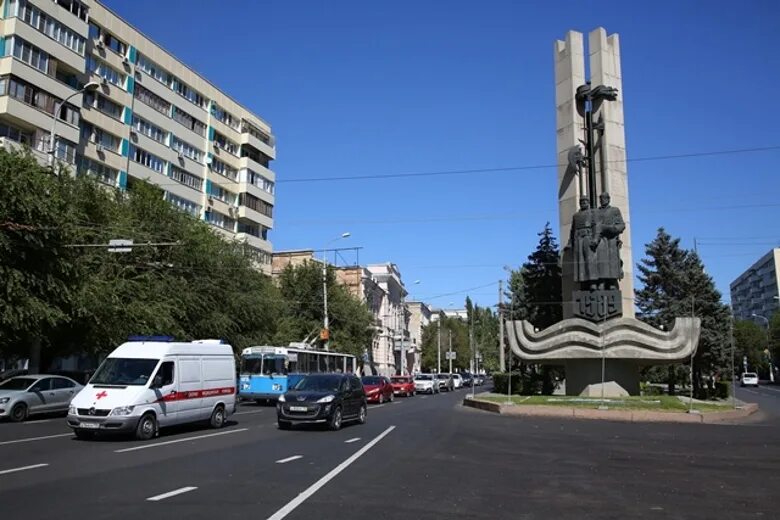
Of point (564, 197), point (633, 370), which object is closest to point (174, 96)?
point (564, 197)

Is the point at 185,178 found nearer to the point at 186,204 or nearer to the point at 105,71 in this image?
the point at 186,204

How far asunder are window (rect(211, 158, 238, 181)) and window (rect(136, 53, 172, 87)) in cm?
896

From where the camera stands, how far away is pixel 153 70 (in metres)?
57.5

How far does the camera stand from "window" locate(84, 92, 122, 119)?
A: 48438 mm

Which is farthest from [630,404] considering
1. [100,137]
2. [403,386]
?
[100,137]

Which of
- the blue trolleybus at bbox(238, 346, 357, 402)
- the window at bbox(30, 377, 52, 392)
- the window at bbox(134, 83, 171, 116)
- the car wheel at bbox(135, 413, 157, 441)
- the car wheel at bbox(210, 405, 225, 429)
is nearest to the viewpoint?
the car wheel at bbox(135, 413, 157, 441)

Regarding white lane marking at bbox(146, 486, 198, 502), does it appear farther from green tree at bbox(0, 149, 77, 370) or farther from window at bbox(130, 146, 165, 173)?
window at bbox(130, 146, 165, 173)

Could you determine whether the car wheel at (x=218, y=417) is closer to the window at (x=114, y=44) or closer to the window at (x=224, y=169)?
the window at (x=114, y=44)

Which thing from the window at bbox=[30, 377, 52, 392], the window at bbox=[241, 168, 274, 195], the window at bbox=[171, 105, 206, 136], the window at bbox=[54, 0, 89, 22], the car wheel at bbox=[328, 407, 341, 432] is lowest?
the car wheel at bbox=[328, 407, 341, 432]

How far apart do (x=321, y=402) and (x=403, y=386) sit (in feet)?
106

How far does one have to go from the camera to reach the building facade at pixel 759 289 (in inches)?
5330

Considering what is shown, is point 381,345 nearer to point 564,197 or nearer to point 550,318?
point 550,318

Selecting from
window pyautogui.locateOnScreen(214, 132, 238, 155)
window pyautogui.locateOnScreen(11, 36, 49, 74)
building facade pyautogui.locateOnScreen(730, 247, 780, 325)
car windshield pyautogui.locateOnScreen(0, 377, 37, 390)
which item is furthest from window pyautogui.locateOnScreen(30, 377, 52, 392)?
building facade pyautogui.locateOnScreen(730, 247, 780, 325)

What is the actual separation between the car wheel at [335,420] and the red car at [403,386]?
30.9m
